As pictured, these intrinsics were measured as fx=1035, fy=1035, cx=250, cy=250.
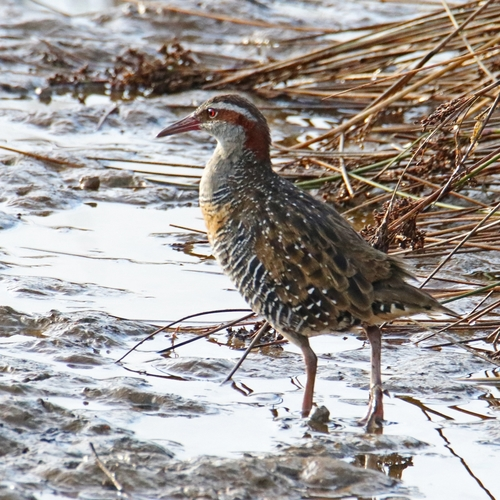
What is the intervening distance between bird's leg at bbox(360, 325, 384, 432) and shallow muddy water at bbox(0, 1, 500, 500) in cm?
8

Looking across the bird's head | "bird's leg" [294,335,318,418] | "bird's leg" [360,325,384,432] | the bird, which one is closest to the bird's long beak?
the bird's head

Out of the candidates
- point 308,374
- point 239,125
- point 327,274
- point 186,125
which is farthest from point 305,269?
point 186,125

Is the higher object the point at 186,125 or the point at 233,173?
the point at 186,125

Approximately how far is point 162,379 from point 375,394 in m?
1.12

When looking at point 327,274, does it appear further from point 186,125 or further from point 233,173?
point 186,125

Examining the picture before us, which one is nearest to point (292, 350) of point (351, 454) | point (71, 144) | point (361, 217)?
point (351, 454)

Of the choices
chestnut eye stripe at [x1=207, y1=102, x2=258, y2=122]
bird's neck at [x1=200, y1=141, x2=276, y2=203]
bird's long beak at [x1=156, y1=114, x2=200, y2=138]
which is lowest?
bird's neck at [x1=200, y1=141, x2=276, y2=203]

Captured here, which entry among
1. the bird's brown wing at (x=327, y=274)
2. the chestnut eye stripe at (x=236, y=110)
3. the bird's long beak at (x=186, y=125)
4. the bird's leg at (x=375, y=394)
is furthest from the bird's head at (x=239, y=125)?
the bird's leg at (x=375, y=394)

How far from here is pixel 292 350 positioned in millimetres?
5941

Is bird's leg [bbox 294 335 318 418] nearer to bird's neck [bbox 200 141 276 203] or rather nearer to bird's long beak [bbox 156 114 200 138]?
bird's neck [bbox 200 141 276 203]

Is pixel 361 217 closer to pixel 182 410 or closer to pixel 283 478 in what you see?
pixel 182 410

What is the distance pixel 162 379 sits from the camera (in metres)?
5.32

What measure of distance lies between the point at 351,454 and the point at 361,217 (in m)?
3.51

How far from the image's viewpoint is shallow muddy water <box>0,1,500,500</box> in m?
4.21
